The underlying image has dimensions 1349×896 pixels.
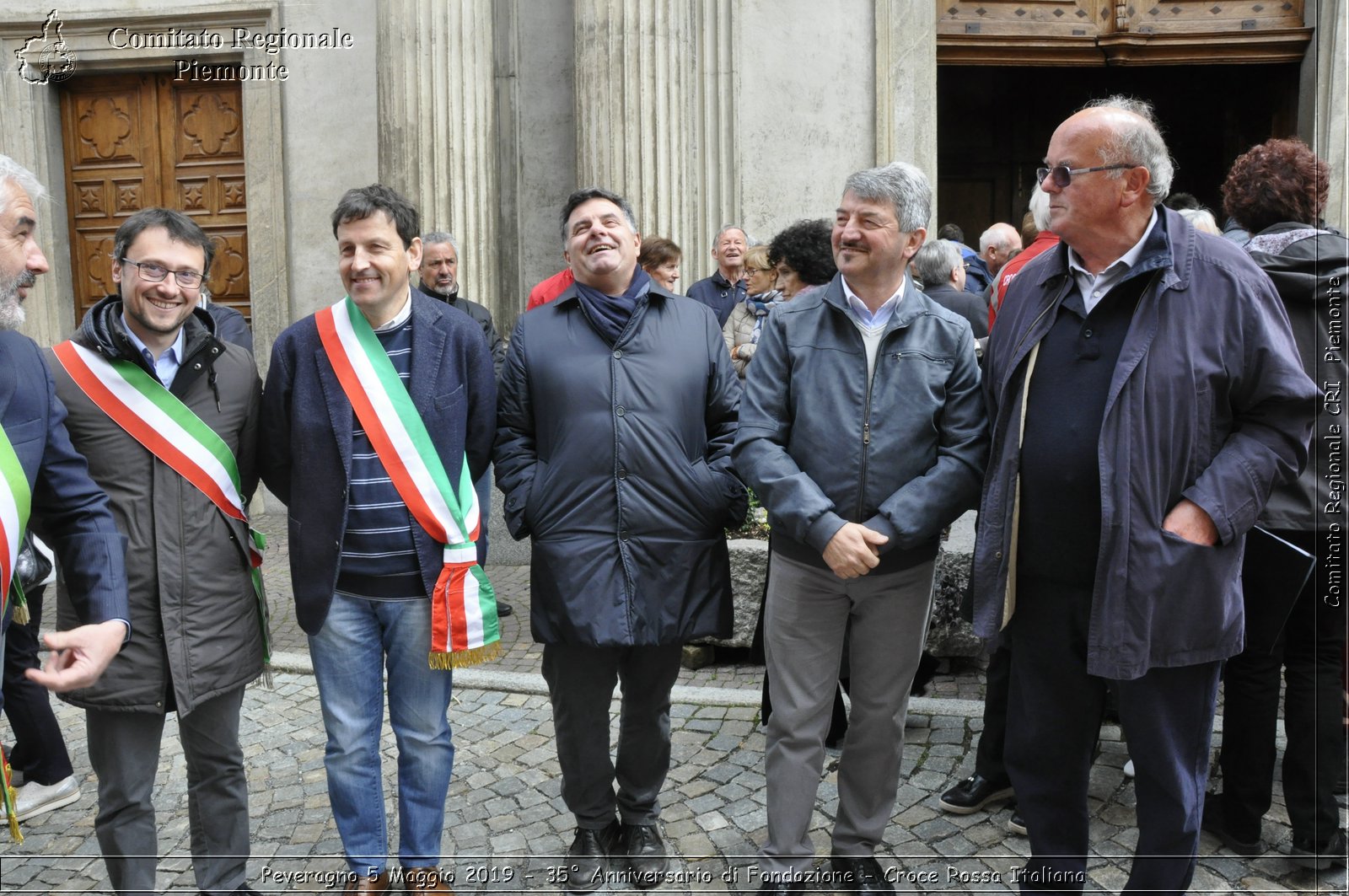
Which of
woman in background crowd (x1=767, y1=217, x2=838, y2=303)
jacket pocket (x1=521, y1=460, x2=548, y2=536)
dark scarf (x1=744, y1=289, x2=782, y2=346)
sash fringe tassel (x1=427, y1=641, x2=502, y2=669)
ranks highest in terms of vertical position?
woman in background crowd (x1=767, y1=217, x2=838, y2=303)

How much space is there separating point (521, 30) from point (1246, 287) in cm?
649

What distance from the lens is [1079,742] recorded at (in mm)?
3158

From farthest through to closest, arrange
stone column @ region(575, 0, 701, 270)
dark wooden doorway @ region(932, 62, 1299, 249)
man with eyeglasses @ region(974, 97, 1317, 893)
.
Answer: dark wooden doorway @ region(932, 62, 1299, 249), stone column @ region(575, 0, 701, 270), man with eyeglasses @ region(974, 97, 1317, 893)

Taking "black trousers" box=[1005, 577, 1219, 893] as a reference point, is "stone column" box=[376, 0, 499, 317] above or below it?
above

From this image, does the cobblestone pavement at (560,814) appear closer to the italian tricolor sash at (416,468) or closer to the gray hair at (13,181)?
the italian tricolor sash at (416,468)

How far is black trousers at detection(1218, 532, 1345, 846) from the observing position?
3.69 meters

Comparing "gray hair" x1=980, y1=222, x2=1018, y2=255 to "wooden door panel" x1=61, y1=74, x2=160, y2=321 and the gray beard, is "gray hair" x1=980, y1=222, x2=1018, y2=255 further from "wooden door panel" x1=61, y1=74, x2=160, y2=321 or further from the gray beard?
"wooden door panel" x1=61, y1=74, x2=160, y2=321

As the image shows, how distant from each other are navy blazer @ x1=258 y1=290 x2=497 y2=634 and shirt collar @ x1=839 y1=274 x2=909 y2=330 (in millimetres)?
1080

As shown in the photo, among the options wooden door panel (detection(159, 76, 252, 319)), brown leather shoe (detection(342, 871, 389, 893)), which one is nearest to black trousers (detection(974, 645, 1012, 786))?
brown leather shoe (detection(342, 871, 389, 893))

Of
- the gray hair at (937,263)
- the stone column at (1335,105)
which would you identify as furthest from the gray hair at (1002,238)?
the stone column at (1335,105)

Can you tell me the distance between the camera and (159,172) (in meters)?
9.40

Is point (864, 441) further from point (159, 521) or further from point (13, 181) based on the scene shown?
point (13, 181)

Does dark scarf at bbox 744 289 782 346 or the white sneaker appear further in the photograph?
dark scarf at bbox 744 289 782 346

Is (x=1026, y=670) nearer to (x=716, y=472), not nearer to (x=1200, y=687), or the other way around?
(x=1200, y=687)
